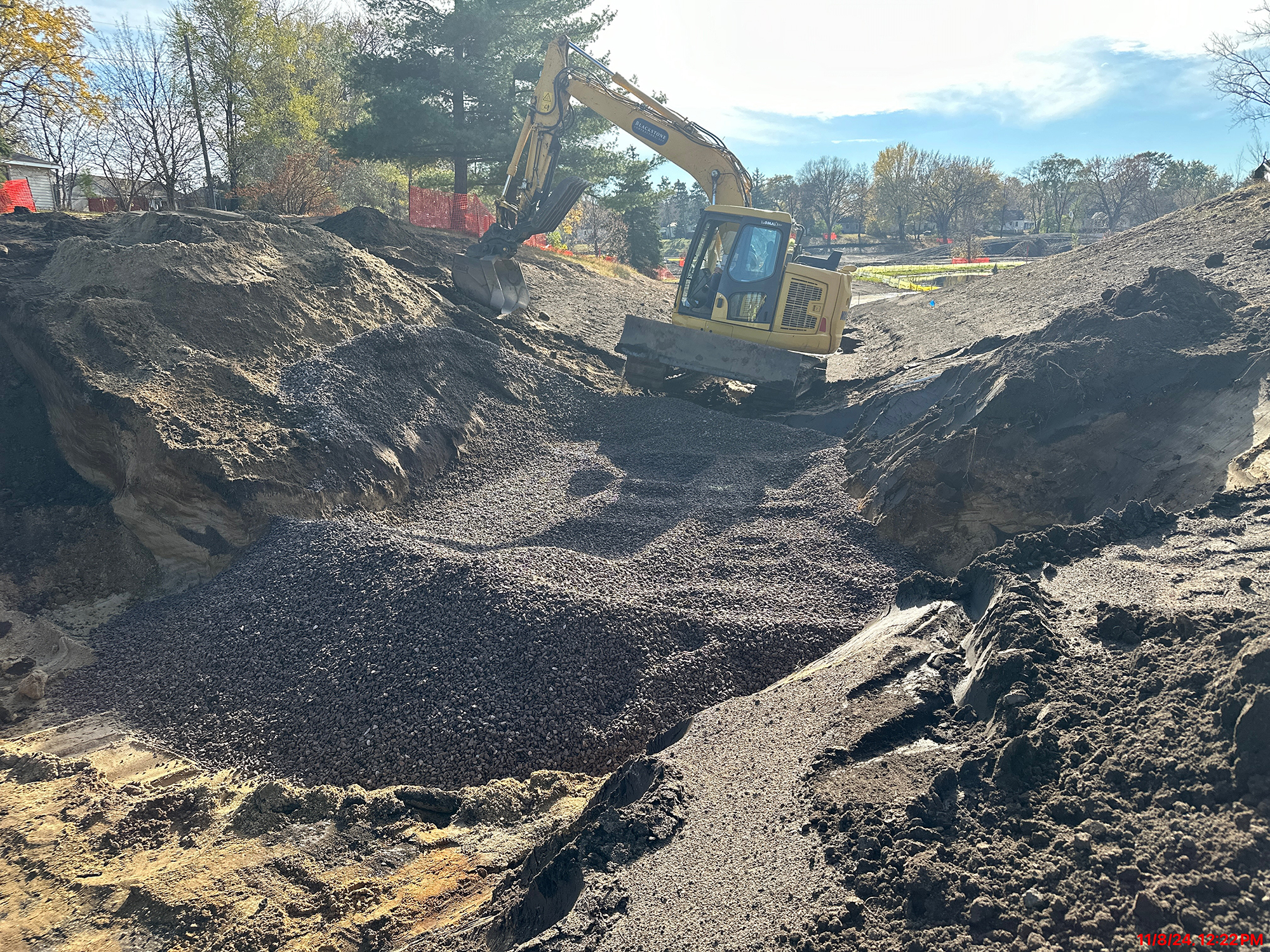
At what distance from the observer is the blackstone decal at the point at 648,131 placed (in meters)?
11.7

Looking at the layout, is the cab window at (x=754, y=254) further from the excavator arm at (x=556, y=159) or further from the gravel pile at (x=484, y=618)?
the gravel pile at (x=484, y=618)

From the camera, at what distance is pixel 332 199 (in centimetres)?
2244

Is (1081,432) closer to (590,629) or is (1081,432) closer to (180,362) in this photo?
(590,629)

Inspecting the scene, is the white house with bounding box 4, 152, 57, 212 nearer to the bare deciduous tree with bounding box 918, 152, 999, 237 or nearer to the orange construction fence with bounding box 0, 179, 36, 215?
the orange construction fence with bounding box 0, 179, 36, 215

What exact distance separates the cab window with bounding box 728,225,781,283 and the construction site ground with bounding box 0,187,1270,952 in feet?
6.94

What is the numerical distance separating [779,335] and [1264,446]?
20.6 ft

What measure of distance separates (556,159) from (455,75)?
32.3ft

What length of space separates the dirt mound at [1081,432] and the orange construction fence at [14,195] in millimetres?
24065

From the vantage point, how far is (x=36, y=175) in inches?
1219

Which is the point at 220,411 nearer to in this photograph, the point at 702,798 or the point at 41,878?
the point at 41,878

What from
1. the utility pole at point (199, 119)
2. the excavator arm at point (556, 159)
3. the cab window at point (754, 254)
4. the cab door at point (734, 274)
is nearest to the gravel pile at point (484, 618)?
the cab door at point (734, 274)

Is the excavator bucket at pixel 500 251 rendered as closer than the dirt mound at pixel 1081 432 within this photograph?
No

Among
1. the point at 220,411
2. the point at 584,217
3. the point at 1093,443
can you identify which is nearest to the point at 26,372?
the point at 220,411
